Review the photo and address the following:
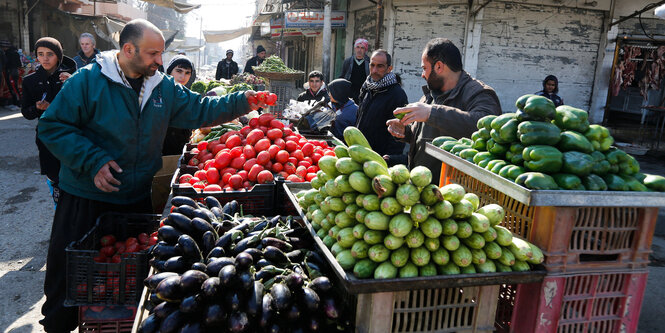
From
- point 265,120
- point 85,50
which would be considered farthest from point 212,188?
point 85,50

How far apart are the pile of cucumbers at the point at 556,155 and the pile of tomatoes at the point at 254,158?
5.44 ft

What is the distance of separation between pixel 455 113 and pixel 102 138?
8.13 feet

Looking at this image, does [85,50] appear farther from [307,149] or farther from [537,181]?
[537,181]

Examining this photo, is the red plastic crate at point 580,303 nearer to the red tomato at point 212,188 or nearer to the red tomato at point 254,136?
the red tomato at point 212,188

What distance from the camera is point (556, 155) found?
2.04 meters

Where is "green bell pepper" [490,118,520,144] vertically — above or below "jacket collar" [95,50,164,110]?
below

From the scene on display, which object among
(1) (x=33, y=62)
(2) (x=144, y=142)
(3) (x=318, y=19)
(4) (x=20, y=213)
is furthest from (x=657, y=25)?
(1) (x=33, y=62)

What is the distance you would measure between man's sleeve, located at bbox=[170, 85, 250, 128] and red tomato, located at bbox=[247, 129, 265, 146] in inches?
9.3

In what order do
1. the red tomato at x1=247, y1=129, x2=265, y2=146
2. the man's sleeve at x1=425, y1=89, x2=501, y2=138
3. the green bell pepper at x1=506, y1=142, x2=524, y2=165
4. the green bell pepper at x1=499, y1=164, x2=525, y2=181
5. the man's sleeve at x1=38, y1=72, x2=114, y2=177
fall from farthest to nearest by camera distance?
the red tomato at x1=247, y1=129, x2=265, y2=146 < the man's sleeve at x1=425, y1=89, x2=501, y2=138 < the man's sleeve at x1=38, y1=72, x2=114, y2=177 < the green bell pepper at x1=506, y1=142, x2=524, y2=165 < the green bell pepper at x1=499, y1=164, x2=525, y2=181

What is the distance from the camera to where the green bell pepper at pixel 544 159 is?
2031 millimetres

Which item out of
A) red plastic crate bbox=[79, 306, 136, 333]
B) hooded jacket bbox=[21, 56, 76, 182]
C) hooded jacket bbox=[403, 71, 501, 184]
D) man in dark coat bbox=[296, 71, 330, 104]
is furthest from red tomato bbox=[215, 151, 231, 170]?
man in dark coat bbox=[296, 71, 330, 104]

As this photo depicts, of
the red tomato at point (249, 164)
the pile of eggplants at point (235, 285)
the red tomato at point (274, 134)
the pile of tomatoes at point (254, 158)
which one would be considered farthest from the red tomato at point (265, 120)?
the pile of eggplants at point (235, 285)

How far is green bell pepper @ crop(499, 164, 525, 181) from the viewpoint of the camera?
81.9 inches

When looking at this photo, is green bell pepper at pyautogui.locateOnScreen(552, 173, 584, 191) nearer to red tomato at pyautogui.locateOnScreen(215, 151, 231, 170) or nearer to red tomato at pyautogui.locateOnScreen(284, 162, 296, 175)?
red tomato at pyautogui.locateOnScreen(284, 162, 296, 175)
